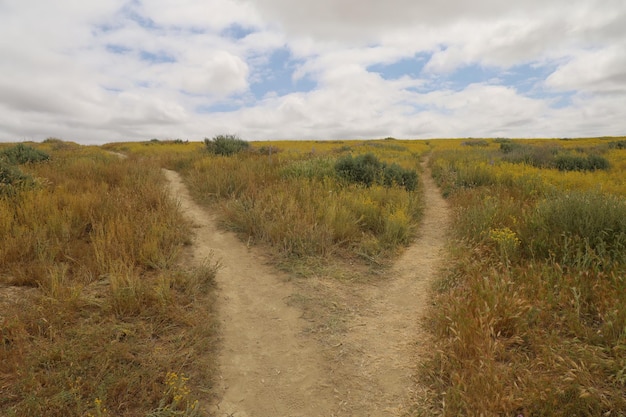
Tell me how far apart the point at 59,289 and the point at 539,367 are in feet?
15.9

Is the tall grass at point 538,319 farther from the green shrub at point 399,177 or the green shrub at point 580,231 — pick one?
the green shrub at point 399,177

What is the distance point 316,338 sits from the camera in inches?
156

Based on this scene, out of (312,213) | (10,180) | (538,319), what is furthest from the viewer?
(10,180)

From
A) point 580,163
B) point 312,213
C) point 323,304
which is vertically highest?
point 580,163

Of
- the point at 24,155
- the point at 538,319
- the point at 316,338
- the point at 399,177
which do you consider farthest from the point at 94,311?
the point at 24,155

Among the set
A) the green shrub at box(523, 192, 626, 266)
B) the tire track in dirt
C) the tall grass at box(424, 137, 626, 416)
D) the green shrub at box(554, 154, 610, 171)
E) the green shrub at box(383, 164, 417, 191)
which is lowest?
the tire track in dirt

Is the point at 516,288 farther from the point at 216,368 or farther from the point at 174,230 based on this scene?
the point at 174,230

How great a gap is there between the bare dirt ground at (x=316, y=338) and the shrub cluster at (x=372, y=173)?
13.6 feet

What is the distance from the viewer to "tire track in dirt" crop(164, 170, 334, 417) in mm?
3072

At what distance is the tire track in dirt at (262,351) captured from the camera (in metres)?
3.07

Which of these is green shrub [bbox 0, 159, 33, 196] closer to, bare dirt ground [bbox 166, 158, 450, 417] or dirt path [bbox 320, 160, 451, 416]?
bare dirt ground [bbox 166, 158, 450, 417]

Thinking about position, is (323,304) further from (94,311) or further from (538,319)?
(94,311)

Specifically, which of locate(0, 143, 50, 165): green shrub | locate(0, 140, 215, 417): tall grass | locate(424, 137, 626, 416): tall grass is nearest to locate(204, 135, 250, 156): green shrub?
locate(0, 143, 50, 165): green shrub

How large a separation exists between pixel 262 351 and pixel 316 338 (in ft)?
2.07
